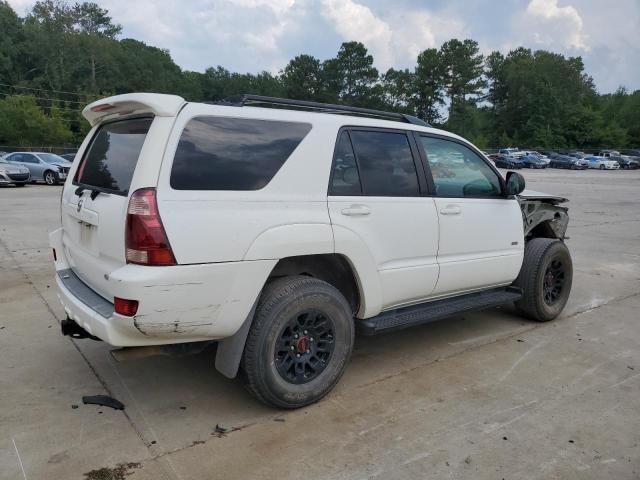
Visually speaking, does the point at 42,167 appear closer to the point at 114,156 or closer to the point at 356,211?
the point at 114,156

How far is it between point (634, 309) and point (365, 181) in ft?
12.7

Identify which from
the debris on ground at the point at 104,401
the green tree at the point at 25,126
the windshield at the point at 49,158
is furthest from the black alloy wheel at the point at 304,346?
the green tree at the point at 25,126

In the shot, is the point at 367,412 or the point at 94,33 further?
the point at 94,33

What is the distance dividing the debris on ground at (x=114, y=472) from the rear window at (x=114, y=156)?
4.79ft

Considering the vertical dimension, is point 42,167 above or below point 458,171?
below

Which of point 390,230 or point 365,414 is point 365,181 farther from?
point 365,414

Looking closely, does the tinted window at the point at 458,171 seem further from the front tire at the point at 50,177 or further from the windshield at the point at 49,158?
the windshield at the point at 49,158

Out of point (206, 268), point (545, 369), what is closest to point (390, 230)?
point (206, 268)

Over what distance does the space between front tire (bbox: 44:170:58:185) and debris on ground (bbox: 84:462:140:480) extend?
74.3ft

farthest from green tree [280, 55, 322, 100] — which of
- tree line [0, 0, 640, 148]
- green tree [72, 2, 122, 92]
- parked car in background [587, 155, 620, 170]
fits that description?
parked car in background [587, 155, 620, 170]

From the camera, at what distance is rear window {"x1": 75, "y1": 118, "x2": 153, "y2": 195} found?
10.0 feet

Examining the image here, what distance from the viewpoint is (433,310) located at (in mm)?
4027

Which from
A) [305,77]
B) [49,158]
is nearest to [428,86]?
[305,77]

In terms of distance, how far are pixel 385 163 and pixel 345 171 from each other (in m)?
0.40
